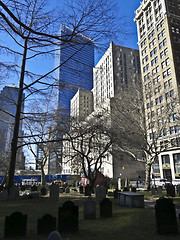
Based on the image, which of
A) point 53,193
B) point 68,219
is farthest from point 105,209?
point 53,193

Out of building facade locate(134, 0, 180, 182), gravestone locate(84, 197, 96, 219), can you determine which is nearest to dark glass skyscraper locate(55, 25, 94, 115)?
gravestone locate(84, 197, 96, 219)

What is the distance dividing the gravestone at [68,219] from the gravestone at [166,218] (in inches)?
102

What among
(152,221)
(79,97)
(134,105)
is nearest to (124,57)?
(79,97)

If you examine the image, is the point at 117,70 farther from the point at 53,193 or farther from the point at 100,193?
the point at 53,193

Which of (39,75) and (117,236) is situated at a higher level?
(39,75)

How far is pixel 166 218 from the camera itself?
17.7ft

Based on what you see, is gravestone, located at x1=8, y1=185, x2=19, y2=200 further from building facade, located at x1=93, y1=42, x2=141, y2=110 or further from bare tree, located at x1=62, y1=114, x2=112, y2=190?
building facade, located at x1=93, y1=42, x2=141, y2=110

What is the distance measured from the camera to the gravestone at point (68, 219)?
18.0 ft

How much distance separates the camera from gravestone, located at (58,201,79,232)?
5.50 metres

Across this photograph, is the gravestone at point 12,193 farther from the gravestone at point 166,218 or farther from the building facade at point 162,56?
the building facade at point 162,56

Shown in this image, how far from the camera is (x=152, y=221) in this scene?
672cm

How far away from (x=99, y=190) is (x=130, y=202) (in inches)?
152

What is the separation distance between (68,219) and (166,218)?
10.1 ft

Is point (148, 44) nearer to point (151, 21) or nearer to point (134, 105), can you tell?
point (151, 21)
